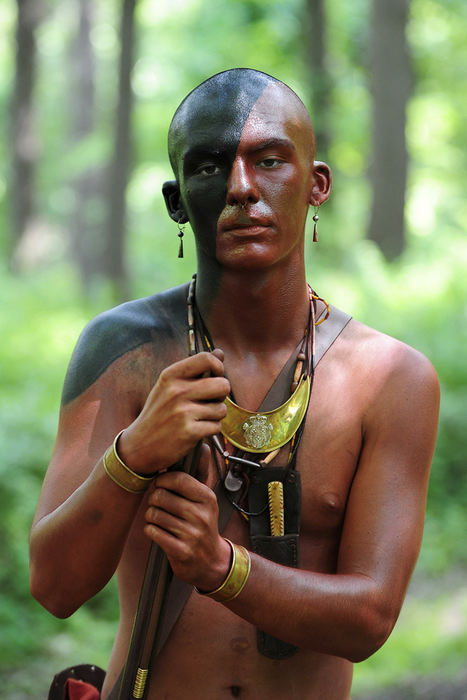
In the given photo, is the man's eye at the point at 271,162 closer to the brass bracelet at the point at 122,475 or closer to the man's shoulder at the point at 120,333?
the man's shoulder at the point at 120,333

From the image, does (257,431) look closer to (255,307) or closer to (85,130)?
(255,307)

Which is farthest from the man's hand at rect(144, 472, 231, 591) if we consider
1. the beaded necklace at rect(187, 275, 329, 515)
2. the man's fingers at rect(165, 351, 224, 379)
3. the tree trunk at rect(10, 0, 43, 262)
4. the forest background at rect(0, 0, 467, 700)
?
the tree trunk at rect(10, 0, 43, 262)

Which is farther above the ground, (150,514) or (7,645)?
(150,514)

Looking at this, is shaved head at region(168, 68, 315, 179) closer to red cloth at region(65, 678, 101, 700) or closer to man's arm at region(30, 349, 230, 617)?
man's arm at region(30, 349, 230, 617)

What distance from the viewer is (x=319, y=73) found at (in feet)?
43.6

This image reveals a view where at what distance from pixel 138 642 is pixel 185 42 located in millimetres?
17775

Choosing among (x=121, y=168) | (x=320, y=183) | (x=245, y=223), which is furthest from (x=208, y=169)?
(x=121, y=168)

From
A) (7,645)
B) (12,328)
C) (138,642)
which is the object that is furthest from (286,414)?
(12,328)

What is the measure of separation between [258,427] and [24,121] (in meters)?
15.1

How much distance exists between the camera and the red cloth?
2617 millimetres

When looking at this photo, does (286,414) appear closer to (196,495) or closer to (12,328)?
(196,495)

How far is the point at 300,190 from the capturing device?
2.47 m

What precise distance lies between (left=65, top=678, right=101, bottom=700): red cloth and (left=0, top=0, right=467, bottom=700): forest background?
307cm

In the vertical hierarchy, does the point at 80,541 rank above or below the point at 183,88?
above
